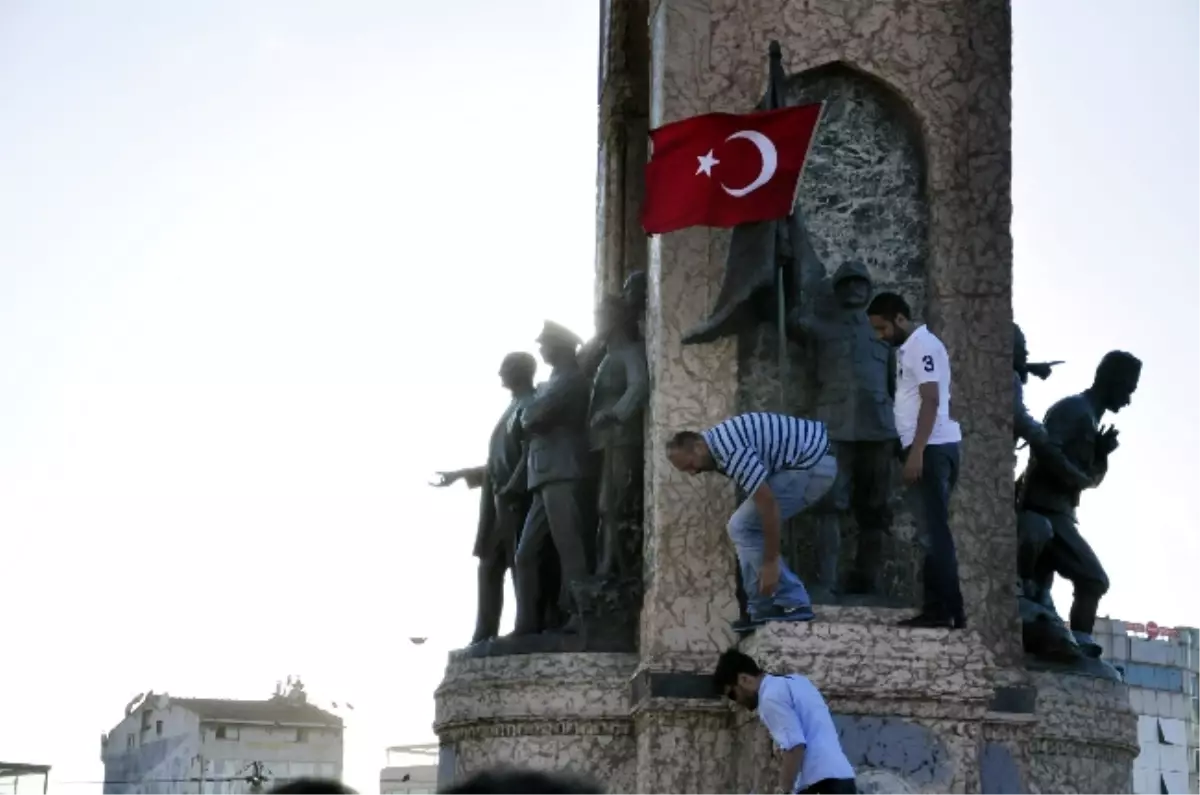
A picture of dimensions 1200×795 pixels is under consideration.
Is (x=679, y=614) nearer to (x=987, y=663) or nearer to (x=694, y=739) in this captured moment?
(x=694, y=739)

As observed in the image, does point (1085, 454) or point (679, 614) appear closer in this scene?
point (679, 614)

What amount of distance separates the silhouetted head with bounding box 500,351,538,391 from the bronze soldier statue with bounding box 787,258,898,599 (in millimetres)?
2277

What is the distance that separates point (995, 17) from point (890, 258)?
1594mm

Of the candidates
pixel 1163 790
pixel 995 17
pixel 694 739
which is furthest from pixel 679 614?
pixel 1163 790

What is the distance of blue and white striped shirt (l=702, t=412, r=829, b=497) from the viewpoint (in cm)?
1194

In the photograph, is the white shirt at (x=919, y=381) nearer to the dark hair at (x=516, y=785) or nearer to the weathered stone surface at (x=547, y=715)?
the weathered stone surface at (x=547, y=715)

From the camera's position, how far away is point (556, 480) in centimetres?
1450

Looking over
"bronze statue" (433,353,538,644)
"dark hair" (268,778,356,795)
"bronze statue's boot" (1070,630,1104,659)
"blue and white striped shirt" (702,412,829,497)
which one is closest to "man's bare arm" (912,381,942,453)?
"blue and white striped shirt" (702,412,829,497)

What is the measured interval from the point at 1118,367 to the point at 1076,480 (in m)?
0.74

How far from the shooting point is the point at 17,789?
44.5 meters

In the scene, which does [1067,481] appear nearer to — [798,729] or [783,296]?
[783,296]

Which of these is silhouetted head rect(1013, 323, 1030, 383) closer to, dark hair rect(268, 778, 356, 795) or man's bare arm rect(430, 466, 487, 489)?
man's bare arm rect(430, 466, 487, 489)

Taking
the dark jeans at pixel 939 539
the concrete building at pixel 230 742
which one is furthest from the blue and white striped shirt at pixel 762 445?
the concrete building at pixel 230 742

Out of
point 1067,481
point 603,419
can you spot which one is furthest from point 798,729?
point 1067,481
